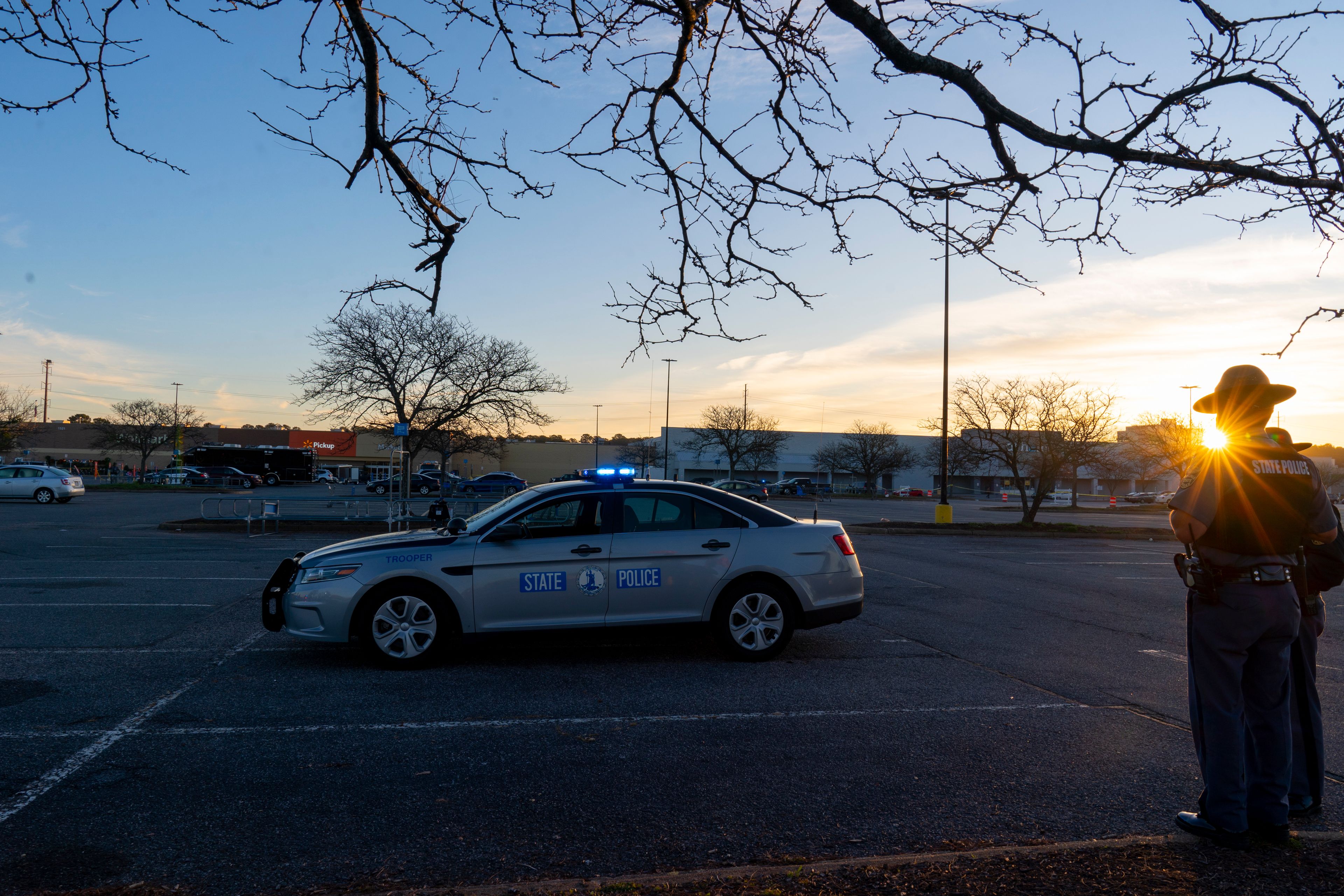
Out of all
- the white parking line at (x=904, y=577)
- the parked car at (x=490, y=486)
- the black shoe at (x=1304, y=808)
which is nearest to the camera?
the black shoe at (x=1304, y=808)

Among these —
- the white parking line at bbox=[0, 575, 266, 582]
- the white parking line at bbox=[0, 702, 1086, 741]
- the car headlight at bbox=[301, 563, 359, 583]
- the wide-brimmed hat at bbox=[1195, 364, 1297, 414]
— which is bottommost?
the white parking line at bbox=[0, 575, 266, 582]

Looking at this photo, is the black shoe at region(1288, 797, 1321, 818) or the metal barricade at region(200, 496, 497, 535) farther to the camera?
the metal barricade at region(200, 496, 497, 535)

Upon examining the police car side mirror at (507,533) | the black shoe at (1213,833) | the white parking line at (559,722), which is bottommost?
the white parking line at (559,722)

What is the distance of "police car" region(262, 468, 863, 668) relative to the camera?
7.04 meters

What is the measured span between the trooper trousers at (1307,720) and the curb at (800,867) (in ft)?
0.72

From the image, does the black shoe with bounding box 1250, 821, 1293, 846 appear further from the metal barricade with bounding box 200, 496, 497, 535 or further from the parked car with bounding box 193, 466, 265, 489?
the parked car with bounding box 193, 466, 265, 489

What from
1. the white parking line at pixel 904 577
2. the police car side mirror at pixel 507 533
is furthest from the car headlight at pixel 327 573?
the white parking line at pixel 904 577

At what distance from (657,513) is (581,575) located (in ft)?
2.86

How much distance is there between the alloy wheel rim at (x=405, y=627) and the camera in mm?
6977

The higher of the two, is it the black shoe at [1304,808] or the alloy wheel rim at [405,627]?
the alloy wheel rim at [405,627]

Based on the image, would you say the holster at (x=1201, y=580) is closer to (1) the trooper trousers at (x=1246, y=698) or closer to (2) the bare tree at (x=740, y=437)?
(1) the trooper trousers at (x=1246, y=698)

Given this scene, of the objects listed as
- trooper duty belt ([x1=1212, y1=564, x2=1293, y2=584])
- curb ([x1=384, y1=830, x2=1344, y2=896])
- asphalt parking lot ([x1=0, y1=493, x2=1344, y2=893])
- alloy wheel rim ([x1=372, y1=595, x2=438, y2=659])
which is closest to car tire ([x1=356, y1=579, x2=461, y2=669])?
alloy wheel rim ([x1=372, y1=595, x2=438, y2=659])

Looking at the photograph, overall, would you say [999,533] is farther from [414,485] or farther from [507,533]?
[414,485]

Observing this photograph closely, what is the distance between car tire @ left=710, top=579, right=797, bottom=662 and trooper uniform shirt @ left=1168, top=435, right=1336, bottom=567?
4.21 meters
